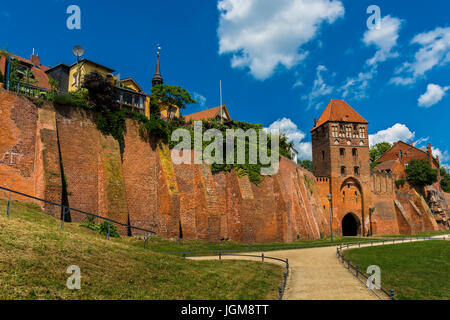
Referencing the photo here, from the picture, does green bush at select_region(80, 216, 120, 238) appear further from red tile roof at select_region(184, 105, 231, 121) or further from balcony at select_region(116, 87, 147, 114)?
red tile roof at select_region(184, 105, 231, 121)

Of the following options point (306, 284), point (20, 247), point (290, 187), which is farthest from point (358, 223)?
point (20, 247)

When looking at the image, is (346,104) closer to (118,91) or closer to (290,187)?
(290,187)

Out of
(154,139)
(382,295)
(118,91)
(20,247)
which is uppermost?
(118,91)

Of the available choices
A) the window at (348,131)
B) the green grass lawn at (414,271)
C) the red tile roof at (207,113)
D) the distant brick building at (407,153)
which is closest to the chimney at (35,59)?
the red tile roof at (207,113)

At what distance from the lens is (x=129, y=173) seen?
2369cm

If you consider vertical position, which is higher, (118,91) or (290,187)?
(118,91)

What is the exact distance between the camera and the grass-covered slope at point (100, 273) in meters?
7.95

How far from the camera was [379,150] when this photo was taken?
75875 mm

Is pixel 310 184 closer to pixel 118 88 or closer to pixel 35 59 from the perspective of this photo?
pixel 118 88

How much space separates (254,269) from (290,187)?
23.3 metres

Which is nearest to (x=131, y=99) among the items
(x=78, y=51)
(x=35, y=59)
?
(x=78, y=51)

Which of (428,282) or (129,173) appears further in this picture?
(129,173)

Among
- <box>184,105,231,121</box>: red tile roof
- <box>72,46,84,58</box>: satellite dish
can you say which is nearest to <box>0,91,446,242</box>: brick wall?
<box>72,46,84,58</box>: satellite dish
